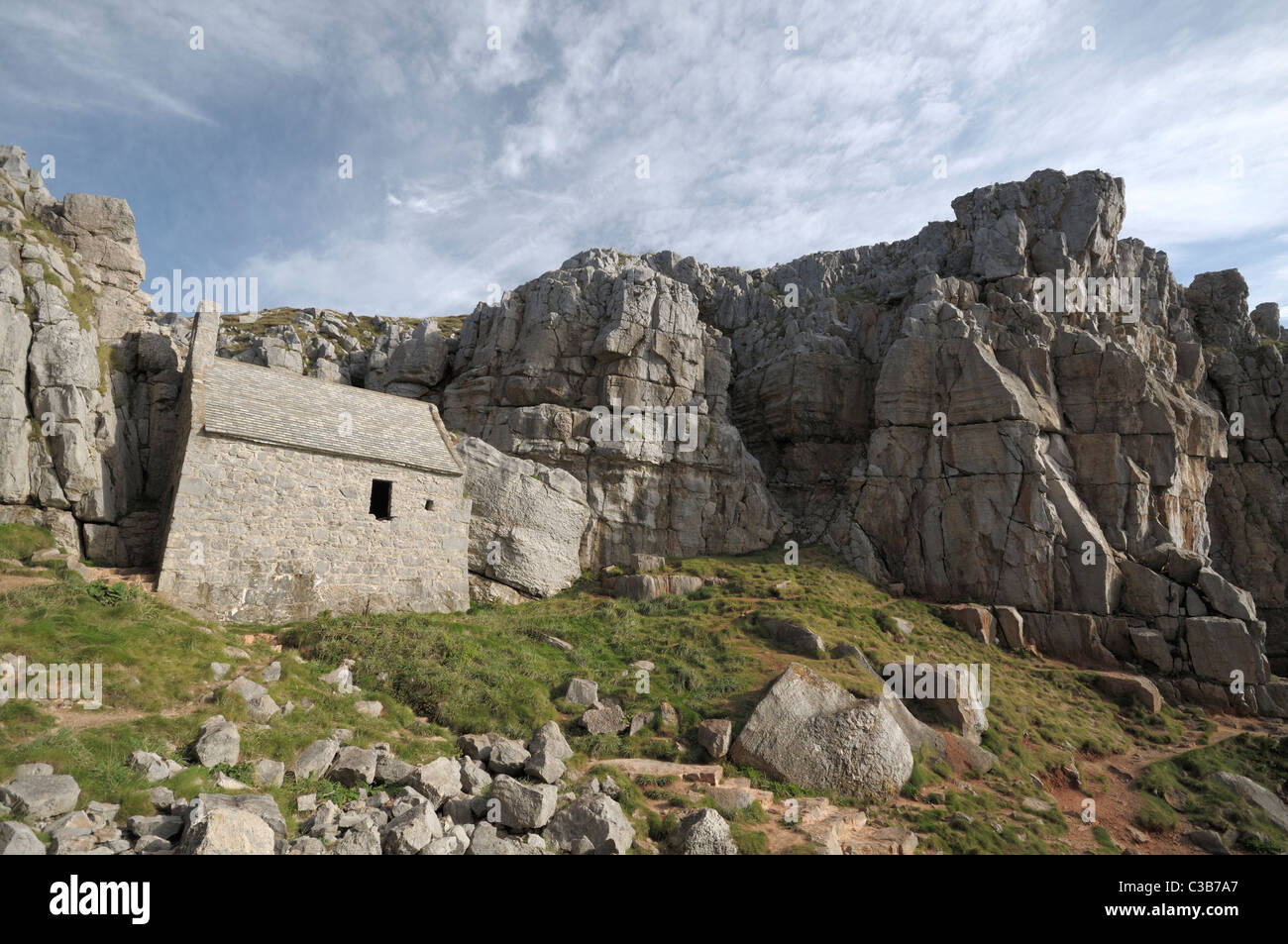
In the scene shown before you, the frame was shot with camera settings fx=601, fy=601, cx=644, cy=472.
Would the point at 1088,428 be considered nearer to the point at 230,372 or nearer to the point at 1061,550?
the point at 1061,550

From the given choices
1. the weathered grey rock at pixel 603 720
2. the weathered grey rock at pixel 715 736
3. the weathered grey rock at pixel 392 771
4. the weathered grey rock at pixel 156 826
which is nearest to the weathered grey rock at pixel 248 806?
the weathered grey rock at pixel 156 826

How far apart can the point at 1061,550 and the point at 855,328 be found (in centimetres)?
2140

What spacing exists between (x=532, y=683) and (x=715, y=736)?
18.2 ft

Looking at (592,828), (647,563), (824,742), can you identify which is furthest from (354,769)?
(647,563)

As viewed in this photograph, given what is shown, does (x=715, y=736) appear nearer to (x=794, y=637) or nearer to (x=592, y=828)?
(x=592, y=828)

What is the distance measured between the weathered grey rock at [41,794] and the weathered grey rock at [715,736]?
1287 centimetres

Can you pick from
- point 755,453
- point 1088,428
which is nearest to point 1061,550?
point 1088,428

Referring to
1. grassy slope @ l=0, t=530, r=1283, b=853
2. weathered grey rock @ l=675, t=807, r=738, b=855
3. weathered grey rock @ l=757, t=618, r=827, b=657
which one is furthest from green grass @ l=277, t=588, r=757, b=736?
weathered grey rock @ l=675, t=807, r=738, b=855

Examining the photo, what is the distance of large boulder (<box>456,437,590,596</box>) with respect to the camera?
28.5m

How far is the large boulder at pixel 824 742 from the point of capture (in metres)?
15.9

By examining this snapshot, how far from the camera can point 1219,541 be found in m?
42.8

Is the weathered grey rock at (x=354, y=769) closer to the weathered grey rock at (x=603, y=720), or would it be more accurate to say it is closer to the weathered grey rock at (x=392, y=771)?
the weathered grey rock at (x=392, y=771)

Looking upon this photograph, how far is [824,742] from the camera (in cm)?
1647
